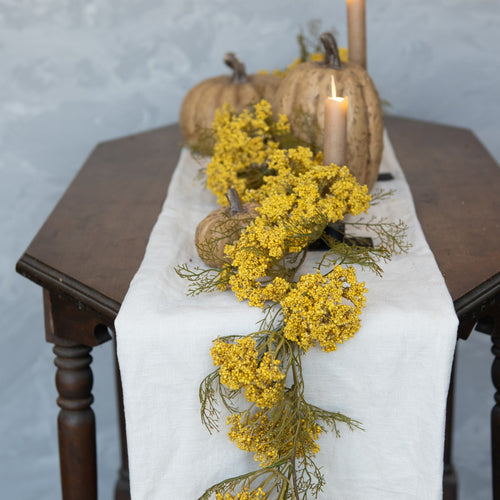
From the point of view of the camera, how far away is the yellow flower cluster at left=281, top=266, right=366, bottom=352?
0.79 m

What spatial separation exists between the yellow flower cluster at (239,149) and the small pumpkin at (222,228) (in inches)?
5.3

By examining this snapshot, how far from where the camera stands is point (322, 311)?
2.57ft

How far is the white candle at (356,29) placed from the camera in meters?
1.32

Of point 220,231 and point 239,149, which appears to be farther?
point 239,149

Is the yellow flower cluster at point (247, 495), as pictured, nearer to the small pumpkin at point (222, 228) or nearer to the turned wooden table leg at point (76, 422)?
the small pumpkin at point (222, 228)

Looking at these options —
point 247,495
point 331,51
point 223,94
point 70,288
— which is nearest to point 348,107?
point 331,51

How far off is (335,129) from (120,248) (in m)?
0.32

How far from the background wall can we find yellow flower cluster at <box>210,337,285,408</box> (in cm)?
110

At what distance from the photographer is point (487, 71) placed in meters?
1.89

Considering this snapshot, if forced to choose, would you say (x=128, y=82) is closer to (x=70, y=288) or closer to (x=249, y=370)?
(x=70, y=288)

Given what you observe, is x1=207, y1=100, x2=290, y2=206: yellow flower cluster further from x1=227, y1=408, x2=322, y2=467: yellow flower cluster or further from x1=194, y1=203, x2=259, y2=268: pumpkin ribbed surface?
A: x1=227, y1=408, x2=322, y2=467: yellow flower cluster

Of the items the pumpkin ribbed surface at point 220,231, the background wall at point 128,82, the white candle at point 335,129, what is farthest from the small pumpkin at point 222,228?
the background wall at point 128,82

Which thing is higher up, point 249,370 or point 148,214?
point 249,370

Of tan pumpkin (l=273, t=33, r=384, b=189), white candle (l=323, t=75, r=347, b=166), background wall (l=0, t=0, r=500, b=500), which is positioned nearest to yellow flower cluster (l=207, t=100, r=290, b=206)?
tan pumpkin (l=273, t=33, r=384, b=189)
